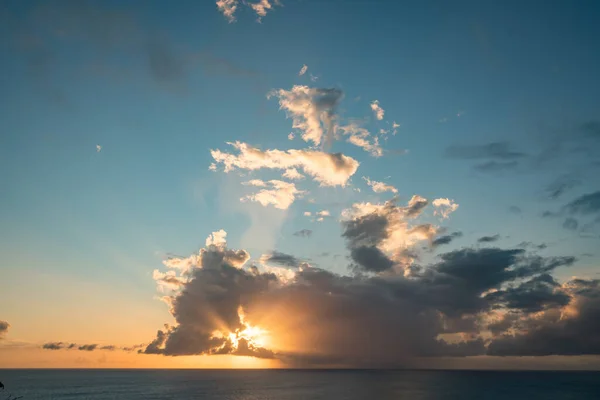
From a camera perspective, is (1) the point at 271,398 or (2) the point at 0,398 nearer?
(2) the point at 0,398

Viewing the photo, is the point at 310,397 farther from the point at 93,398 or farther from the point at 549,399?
the point at 549,399

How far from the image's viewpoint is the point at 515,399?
195m

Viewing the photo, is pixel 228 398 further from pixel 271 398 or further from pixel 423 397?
pixel 423 397

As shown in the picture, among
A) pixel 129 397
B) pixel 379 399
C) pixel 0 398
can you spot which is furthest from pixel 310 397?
pixel 0 398

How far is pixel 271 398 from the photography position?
7643 inches

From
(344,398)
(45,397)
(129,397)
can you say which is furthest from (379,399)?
(45,397)

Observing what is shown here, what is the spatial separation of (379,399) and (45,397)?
168212 mm

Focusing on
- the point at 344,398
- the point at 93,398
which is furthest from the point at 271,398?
the point at 93,398

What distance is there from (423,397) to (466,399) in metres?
20.8

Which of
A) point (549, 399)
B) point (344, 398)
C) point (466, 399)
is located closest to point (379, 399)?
point (344, 398)

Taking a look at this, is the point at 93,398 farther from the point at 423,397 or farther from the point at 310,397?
the point at 423,397

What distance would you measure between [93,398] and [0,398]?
38486 millimetres

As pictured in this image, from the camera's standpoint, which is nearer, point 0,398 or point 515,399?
point 0,398

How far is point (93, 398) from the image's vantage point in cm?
19300
